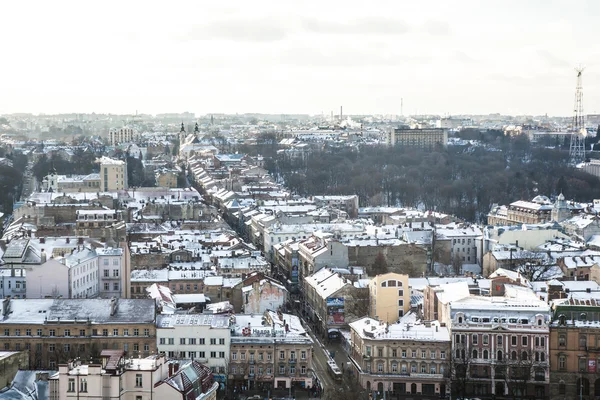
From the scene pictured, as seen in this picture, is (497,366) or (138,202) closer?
(497,366)

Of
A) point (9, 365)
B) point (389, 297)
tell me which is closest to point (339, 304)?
point (389, 297)

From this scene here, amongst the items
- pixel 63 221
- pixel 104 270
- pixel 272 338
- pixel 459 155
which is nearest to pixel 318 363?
pixel 272 338

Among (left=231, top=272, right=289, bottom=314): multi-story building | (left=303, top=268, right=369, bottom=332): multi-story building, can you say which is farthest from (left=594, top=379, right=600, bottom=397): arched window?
(left=231, top=272, right=289, bottom=314): multi-story building

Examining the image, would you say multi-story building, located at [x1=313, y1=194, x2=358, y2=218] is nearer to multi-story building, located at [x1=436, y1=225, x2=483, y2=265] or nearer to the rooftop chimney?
multi-story building, located at [x1=436, y1=225, x2=483, y2=265]

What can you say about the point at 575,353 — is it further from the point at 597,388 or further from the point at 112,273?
the point at 112,273

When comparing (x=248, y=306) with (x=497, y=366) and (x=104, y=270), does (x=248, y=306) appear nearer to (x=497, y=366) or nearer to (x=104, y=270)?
(x=104, y=270)

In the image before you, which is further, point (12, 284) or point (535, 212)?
point (535, 212)
